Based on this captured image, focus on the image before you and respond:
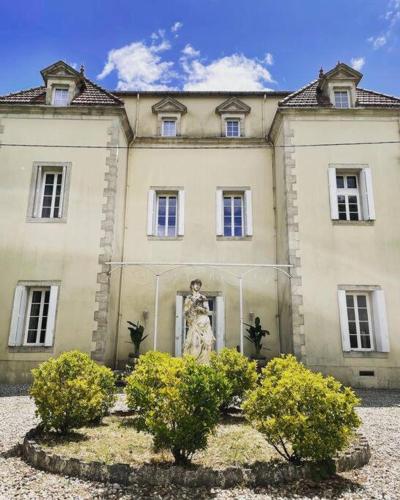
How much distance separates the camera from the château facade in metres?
12.0

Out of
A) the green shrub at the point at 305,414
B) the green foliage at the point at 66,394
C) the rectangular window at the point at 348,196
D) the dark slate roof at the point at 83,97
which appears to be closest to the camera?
Result: the green shrub at the point at 305,414

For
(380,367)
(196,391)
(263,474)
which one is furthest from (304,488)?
(380,367)

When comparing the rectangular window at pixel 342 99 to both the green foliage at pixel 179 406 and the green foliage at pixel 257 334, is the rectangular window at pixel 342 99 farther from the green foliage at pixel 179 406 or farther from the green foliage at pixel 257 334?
the green foliage at pixel 179 406

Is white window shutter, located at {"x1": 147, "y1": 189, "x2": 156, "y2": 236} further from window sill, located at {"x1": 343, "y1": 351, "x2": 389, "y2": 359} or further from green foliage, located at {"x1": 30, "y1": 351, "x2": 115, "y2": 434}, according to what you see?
green foliage, located at {"x1": 30, "y1": 351, "x2": 115, "y2": 434}

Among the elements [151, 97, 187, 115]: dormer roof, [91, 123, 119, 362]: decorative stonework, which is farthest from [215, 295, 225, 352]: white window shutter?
[151, 97, 187, 115]: dormer roof

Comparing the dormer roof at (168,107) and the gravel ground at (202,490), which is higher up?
the dormer roof at (168,107)

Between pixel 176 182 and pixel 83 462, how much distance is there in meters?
11.3

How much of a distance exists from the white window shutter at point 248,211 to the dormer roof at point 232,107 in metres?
3.65

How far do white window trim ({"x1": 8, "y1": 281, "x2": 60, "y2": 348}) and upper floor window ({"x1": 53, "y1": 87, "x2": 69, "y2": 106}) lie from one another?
635cm

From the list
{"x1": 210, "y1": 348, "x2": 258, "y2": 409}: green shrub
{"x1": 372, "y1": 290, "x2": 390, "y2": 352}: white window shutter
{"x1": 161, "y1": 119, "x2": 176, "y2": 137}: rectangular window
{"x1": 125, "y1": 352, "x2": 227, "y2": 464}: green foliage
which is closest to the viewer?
{"x1": 125, "y1": 352, "x2": 227, "y2": 464}: green foliage

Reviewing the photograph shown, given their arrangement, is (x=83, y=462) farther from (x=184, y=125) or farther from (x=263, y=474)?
(x=184, y=125)

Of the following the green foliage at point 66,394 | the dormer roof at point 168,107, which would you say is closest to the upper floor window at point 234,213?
the dormer roof at point 168,107

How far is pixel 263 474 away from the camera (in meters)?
4.59

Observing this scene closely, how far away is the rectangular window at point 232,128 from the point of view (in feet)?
53.1
